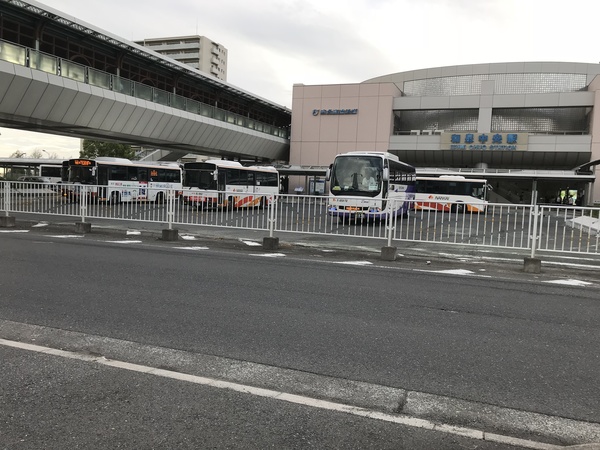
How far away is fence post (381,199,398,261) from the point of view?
1058cm

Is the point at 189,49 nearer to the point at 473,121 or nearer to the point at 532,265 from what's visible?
the point at 473,121

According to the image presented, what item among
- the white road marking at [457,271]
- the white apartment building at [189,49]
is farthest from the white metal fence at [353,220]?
the white apartment building at [189,49]

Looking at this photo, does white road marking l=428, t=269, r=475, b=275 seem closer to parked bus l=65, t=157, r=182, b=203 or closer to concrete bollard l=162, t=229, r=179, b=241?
concrete bollard l=162, t=229, r=179, b=241

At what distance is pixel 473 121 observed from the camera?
5559 cm

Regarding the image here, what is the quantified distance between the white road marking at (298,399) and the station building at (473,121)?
50.6 metres

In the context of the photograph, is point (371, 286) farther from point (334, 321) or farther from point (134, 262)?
point (134, 262)

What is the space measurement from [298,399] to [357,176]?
18578 millimetres

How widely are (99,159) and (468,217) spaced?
24306 mm

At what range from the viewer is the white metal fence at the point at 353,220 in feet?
34.1

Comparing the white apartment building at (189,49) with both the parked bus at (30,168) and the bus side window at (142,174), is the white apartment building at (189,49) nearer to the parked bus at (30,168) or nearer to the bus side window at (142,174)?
the parked bus at (30,168)

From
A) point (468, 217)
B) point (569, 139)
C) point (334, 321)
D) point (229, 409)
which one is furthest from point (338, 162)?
point (569, 139)

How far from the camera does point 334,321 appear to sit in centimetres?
543

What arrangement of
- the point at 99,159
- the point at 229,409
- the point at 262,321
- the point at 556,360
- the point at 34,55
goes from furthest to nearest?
the point at 99,159 → the point at 34,55 → the point at 262,321 → the point at 556,360 → the point at 229,409

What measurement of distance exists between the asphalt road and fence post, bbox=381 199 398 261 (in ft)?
4.23
